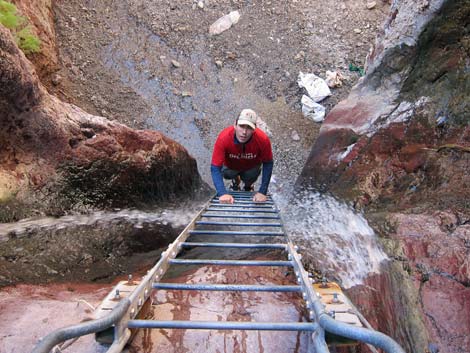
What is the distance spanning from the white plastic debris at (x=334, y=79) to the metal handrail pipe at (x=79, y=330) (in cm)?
704

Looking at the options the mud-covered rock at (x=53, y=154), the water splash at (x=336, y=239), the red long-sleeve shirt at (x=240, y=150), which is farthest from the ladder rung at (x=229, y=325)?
the red long-sleeve shirt at (x=240, y=150)

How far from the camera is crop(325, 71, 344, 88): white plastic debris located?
780cm

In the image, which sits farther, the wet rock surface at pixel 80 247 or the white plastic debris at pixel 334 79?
the white plastic debris at pixel 334 79

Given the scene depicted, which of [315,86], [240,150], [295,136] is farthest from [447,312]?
[315,86]

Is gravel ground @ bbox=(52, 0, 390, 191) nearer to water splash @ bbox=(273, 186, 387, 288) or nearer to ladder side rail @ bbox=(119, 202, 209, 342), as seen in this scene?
water splash @ bbox=(273, 186, 387, 288)

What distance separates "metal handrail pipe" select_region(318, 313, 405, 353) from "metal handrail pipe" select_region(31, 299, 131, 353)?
2.48 ft

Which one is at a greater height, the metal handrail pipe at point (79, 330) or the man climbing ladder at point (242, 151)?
the man climbing ladder at point (242, 151)

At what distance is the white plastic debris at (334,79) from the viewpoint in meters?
7.80

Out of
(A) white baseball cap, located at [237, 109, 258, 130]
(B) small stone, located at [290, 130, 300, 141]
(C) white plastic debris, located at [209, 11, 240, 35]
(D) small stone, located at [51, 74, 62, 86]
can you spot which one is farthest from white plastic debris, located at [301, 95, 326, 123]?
(D) small stone, located at [51, 74, 62, 86]

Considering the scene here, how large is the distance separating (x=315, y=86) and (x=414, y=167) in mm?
4544

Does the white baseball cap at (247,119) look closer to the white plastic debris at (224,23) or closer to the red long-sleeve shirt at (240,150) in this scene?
the red long-sleeve shirt at (240,150)

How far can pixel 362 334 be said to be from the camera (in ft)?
4.09

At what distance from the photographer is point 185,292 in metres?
2.22

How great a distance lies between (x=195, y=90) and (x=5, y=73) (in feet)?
16.4
